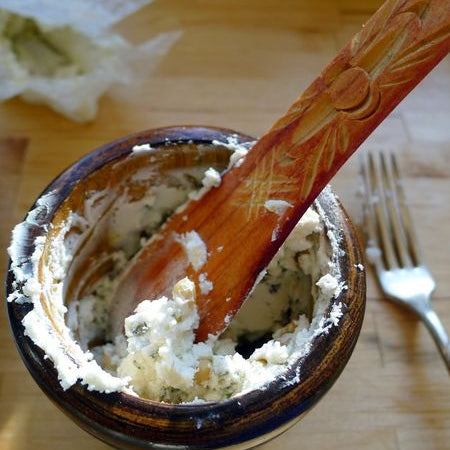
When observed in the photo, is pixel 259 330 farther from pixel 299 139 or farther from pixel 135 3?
pixel 135 3

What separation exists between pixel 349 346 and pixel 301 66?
26.9 inches

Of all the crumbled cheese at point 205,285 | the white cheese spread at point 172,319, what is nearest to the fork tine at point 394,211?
the white cheese spread at point 172,319

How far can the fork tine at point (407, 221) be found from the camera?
2.92ft

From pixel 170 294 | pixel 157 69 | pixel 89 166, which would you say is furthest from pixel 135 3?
pixel 170 294

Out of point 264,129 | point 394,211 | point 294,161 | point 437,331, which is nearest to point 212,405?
point 294,161

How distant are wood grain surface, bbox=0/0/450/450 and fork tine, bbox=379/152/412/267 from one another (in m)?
0.04

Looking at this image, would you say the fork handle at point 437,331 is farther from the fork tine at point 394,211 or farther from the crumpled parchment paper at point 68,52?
the crumpled parchment paper at point 68,52

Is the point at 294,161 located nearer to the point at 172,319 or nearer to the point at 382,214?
the point at 172,319

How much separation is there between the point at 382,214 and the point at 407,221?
0.04 m

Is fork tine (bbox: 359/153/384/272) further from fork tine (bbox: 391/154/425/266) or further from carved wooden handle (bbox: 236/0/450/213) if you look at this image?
carved wooden handle (bbox: 236/0/450/213)

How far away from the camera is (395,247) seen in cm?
90

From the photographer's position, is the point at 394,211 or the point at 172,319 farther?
the point at 394,211

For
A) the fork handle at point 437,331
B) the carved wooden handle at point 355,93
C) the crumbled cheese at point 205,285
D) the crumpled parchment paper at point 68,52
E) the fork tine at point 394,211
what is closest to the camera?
the carved wooden handle at point 355,93

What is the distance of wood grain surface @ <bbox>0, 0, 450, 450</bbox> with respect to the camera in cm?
77
